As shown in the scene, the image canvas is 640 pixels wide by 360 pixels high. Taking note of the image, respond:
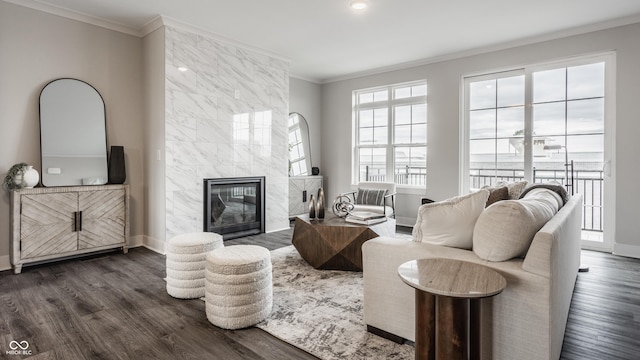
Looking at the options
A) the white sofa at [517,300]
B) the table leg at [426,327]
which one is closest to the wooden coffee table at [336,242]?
the white sofa at [517,300]

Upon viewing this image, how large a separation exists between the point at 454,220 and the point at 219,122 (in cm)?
357

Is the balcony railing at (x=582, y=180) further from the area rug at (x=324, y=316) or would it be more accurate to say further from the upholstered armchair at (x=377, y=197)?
the area rug at (x=324, y=316)

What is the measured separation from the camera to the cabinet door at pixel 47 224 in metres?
3.41

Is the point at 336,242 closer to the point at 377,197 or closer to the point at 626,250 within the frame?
the point at 377,197

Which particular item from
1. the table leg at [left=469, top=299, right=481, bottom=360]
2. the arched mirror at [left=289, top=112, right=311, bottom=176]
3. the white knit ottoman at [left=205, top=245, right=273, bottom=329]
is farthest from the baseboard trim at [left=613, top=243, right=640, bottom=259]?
the arched mirror at [left=289, top=112, right=311, bottom=176]

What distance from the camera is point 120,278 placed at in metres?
3.25

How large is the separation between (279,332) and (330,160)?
5.04 meters

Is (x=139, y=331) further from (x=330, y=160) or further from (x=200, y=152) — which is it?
(x=330, y=160)

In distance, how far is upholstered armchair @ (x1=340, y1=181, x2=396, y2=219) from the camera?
16.6ft

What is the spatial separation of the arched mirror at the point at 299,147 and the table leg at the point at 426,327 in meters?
5.05

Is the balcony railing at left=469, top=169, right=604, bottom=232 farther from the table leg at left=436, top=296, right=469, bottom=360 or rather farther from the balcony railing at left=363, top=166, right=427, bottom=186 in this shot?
the table leg at left=436, top=296, right=469, bottom=360

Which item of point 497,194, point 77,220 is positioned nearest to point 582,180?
point 497,194

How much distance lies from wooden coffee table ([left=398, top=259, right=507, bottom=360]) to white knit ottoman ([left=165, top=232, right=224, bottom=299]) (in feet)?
5.82

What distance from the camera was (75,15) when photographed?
3.89m
